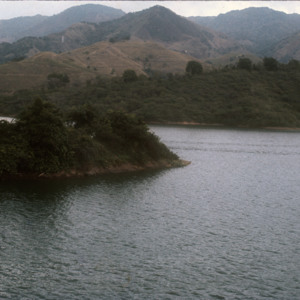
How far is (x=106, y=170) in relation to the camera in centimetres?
6625

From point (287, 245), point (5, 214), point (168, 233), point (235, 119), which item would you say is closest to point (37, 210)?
point (5, 214)

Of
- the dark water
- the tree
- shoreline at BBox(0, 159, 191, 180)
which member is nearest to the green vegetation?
the tree

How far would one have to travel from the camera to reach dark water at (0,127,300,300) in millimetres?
26219

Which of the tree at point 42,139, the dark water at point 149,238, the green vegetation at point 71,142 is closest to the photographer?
the dark water at point 149,238

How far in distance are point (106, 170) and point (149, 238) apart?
31.7 meters

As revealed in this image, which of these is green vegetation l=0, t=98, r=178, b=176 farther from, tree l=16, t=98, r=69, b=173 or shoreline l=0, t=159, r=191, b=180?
shoreline l=0, t=159, r=191, b=180

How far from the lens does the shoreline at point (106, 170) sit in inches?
2304

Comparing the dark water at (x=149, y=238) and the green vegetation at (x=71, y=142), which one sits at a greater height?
the green vegetation at (x=71, y=142)

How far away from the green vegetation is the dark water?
11.6ft

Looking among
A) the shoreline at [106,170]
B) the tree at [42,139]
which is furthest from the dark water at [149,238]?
the tree at [42,139]

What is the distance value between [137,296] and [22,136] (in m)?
40.5

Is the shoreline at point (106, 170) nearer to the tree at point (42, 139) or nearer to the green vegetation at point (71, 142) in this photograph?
the green vegetation at point (71, 142)

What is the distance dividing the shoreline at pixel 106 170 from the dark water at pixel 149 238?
96.5 inches

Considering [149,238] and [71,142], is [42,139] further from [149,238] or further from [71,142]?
[149,238]
